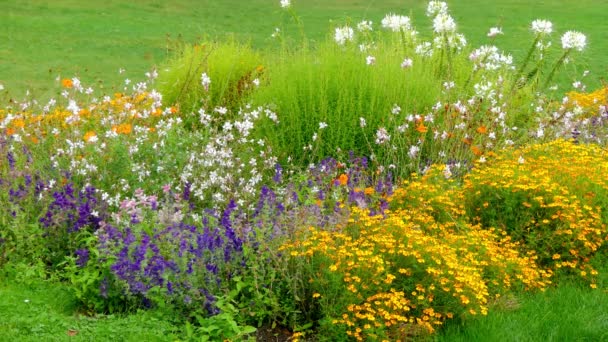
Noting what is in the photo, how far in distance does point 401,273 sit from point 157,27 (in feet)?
46.6

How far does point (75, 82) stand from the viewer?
6902 mm

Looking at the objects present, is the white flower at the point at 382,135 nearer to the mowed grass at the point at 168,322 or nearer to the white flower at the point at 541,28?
the mowed grass at the point at 168,322

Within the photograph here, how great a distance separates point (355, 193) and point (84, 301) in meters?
2.11

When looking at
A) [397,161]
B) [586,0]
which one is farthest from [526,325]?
[586,0]

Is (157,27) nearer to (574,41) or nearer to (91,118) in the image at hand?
(91,118)

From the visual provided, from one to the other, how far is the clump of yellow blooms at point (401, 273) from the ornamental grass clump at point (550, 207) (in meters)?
0.39

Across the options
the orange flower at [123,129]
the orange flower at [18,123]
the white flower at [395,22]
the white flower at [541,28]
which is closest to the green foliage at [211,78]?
the white flower at [395,22]

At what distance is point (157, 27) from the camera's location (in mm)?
17891

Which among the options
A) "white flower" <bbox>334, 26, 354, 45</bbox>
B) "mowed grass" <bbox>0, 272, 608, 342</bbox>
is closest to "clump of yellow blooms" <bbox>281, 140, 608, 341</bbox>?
"mowed grass" <bbox>0, 272, 608, 342</bbox>

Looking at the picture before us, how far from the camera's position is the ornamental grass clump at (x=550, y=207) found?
570 cm

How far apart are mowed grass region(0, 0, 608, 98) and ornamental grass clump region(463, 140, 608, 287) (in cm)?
452

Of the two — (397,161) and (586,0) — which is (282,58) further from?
(586,0)

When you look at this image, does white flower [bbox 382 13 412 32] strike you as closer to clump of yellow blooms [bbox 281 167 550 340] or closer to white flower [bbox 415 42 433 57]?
white flower [bbox 415 42 433 57]

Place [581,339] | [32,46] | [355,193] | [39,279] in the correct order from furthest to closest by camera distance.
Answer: [32,46] → [355,193] → [39,279] → [581,339]
